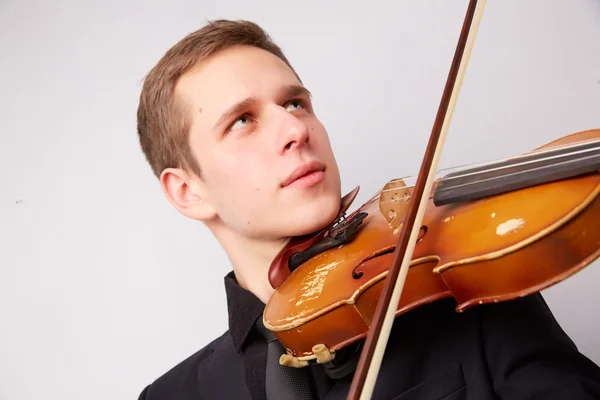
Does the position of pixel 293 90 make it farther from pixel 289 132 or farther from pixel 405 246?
pixel 405 246

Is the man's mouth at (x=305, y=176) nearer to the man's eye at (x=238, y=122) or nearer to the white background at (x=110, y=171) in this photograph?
the man's eye at (x=238, y=122)

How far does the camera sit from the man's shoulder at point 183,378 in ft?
3.81

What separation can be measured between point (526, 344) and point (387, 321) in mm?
277

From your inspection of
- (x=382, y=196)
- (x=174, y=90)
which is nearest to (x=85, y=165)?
(x=174, y=90)

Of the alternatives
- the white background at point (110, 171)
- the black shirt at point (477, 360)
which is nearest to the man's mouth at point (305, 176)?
the black shirt at point (477, 360)

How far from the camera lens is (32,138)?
1.61m

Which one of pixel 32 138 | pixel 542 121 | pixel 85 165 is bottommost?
pixel 542 121

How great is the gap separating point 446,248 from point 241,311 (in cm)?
50

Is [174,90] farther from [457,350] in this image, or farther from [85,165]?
[85,165]

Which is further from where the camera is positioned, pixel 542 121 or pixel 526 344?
pixel 542 121

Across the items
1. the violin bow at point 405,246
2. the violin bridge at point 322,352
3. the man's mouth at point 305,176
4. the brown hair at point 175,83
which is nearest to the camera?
the violin bow at point 405,246

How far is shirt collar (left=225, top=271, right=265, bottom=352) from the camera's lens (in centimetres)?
101

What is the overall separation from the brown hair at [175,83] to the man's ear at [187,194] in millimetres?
19

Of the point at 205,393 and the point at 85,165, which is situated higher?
the point at 85,165
